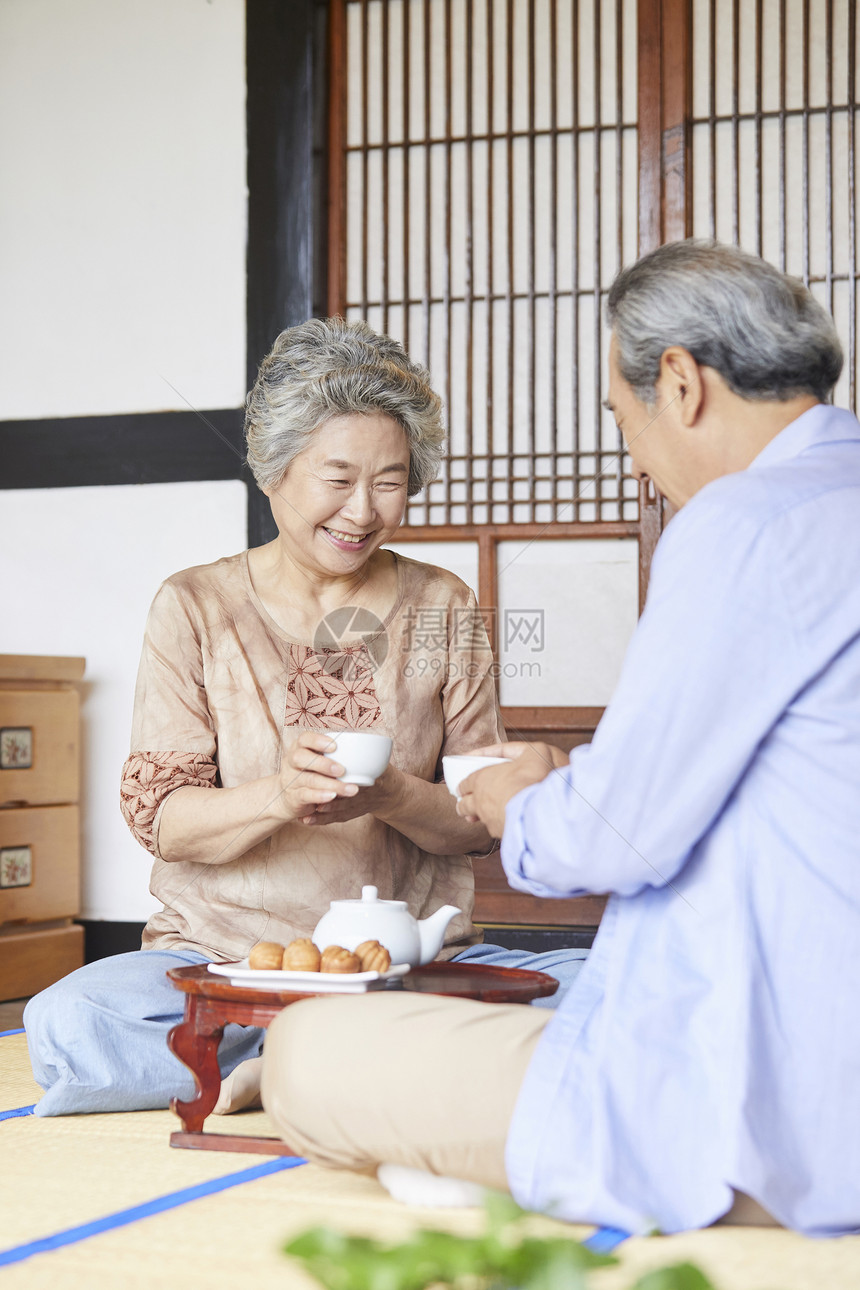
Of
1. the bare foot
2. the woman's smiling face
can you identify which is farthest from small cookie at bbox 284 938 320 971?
the woman's smiling face

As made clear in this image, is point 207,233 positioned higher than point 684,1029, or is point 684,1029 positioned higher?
point 207,233

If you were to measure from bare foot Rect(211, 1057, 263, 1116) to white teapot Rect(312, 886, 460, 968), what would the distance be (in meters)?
0.32

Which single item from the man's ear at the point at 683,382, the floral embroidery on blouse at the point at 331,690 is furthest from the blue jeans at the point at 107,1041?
the man's ear at the point at 683,382

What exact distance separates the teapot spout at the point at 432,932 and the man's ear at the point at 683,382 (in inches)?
29.2

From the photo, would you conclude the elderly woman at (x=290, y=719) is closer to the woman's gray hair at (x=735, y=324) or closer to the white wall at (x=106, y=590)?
the woman's gray hair at (x=735, y=324)

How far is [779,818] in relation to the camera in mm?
1248

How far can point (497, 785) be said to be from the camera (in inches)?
58.3

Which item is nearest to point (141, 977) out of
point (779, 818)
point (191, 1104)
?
point (191, 1104)

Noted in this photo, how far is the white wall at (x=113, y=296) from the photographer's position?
13.4ft

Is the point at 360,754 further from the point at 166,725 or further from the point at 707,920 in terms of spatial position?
the point at 707,920

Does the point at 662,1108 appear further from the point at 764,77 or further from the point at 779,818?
the point at 764,77

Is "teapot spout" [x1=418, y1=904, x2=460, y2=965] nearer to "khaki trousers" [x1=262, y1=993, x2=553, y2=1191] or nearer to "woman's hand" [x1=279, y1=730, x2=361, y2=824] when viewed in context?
"woman's hand" [x1=279, y1=730, x2=361, y2=824]

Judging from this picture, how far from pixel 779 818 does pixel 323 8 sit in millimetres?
3569

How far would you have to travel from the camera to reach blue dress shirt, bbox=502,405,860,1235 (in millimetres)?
1215
